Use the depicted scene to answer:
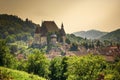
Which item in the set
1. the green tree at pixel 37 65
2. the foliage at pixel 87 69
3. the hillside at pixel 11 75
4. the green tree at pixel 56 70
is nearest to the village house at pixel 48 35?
the green tree at pixel 56 70

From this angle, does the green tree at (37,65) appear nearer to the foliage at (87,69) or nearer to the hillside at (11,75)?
the foliage at (87,69)

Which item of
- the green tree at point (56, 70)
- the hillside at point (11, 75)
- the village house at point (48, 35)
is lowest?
the green tree at point (56, 70)

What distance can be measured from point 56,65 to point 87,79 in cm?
1438

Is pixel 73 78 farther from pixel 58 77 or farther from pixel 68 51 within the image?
pixel 68 51

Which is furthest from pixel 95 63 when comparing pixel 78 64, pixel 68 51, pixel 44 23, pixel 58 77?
pixel 44 23

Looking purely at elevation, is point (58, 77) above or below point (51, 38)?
below

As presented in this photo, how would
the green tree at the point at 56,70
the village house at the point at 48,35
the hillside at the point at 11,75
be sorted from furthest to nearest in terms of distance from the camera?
the village house at the point at 48,35 < the green tree at the point at 56,70 < the hillside at the point at 11,75

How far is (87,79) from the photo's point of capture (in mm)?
33906

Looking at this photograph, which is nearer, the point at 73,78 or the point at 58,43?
the point at 73,78

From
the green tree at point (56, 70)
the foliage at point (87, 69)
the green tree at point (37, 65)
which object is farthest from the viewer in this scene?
the green tree at point (56, 70)

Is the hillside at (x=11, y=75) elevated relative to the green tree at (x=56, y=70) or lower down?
elevated

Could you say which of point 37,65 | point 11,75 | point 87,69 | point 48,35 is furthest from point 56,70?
point 48,35

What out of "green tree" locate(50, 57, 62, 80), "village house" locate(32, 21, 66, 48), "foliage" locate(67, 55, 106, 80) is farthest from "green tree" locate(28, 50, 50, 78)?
"village house" locate(32, 21, 66, 48)

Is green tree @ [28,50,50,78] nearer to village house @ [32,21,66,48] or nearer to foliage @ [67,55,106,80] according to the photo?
foliage @ [67,55,106,80]
